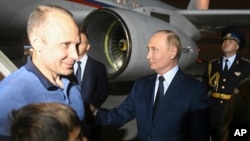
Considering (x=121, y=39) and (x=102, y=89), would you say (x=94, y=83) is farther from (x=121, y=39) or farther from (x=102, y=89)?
(x=121, y=39)

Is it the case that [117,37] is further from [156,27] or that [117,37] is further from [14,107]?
[14,107]

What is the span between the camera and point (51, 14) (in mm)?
1414

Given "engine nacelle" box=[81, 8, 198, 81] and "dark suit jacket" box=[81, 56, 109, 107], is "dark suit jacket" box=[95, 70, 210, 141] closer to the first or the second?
"dark suit jacket" box=[81, 56, 109, 107]

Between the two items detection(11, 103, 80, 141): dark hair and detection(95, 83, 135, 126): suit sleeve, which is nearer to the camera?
detection(11, 103, 80, 141): dark hair

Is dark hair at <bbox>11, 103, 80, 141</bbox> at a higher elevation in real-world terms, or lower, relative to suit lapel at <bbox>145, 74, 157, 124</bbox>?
higher

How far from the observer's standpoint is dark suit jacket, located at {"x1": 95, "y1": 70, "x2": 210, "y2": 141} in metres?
2.21

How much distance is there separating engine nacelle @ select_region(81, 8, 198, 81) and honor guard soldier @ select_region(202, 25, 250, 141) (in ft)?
5.51

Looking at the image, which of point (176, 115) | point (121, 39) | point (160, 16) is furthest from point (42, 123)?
point (160, 16)

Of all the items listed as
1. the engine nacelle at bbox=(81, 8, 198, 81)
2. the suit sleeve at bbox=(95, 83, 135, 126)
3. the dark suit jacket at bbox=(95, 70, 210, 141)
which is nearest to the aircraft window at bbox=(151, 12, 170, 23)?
the engine nacelle at bbox=(81, 8, 198, 81)

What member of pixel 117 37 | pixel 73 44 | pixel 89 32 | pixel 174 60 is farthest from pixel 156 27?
pixel 73 44

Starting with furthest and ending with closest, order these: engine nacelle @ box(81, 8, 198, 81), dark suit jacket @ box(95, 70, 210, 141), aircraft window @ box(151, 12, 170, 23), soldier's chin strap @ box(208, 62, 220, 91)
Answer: aircraft window @ box(151, 12, 170, 23), engine nacelle @ box(81, 8, 198, 81), soldier's chin strap @ box(208, 62, 220, 91), dark suit jacket @ box(95, 70, 210, 141)

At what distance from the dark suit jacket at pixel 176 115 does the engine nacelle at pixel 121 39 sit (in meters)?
2.67

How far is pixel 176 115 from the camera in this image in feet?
7.23

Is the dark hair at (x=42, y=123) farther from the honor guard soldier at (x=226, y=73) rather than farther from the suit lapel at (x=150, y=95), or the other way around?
the honor guard soldier at (x=226, y=73)
